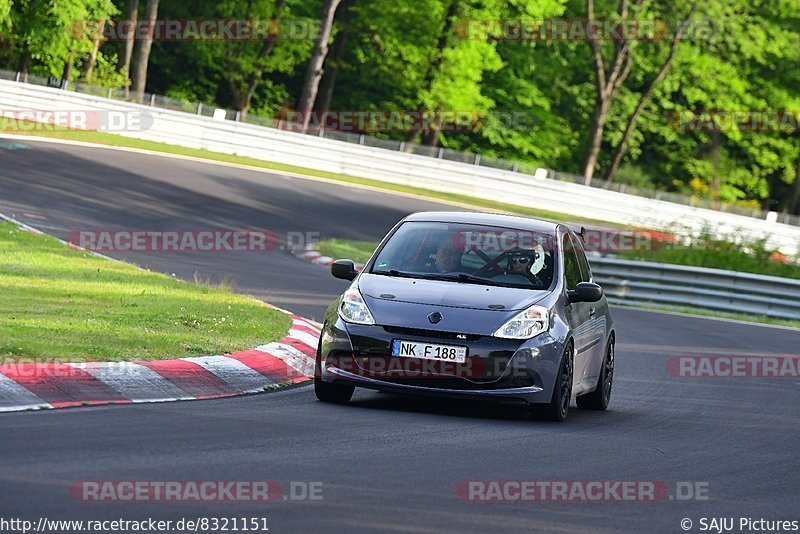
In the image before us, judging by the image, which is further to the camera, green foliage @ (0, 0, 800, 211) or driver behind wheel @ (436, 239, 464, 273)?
green foliage @ (0, 0, 800, 211)

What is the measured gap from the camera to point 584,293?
10.8 metres

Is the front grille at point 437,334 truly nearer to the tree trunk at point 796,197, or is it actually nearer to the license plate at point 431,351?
the license plate at point 431,351

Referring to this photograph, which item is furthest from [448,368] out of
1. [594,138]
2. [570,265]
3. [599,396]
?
[594,138]

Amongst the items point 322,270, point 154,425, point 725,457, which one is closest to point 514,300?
point 725,457

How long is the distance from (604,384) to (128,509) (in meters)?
6.75

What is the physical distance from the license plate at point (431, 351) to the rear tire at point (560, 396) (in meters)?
0.76

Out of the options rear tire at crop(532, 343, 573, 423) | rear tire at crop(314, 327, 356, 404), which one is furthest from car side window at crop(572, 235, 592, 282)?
rear tire at crop(314, 327, 356, 404)

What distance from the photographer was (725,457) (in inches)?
369

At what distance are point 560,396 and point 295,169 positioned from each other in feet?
103

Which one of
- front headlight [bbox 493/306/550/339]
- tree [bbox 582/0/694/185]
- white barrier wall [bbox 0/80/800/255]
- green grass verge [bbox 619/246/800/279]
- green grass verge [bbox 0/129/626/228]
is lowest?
green grass verge [bbox 0/129/626/228]

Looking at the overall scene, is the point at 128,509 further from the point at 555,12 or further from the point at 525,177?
the point at 555,12

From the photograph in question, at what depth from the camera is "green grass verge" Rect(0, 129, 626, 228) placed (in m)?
37.1

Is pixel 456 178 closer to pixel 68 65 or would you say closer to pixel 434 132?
pixel 68 65

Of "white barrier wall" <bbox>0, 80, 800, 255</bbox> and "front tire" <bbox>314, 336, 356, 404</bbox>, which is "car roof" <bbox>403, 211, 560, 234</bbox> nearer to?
"front tire" <bbox>314, 336, 356, 404</bbox>
